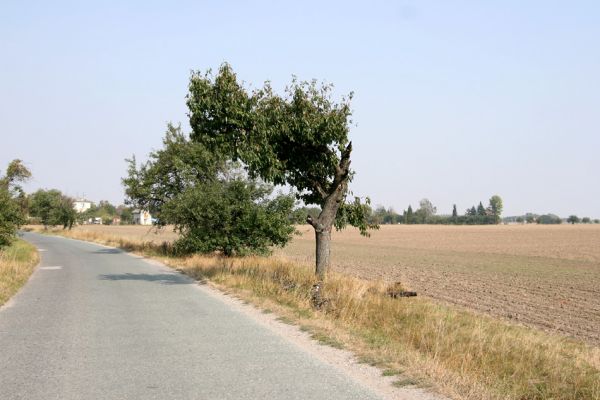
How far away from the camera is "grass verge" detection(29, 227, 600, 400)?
6.32m

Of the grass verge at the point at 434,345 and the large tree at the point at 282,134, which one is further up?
the large tree at the point at 282,134

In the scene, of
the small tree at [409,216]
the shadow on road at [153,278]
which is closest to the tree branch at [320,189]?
the shadow on road at [153,278]

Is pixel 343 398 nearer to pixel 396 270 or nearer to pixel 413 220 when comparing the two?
pixel 396 270

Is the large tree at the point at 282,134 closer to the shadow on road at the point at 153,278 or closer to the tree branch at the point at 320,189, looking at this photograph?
the tree branch at the point at 320,189

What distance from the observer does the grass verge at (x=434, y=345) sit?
6324 mm

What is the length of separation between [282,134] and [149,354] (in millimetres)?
8179

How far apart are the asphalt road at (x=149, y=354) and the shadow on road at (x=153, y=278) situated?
11.5 ft

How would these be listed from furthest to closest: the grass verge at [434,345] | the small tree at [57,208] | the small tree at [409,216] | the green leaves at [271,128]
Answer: the small tree at [409,216] → the small tree at [57,208] → the green leaves at [271,128] → the grass verge at [434,345]

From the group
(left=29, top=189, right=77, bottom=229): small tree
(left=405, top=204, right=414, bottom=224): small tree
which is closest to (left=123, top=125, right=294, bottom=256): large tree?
(left=29, top=189, right=77, bottom=229): small tree

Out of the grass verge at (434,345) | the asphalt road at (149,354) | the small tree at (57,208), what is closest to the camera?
the asphalt road at (149,354)

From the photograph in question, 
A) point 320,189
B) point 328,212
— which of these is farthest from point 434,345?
point 320,189

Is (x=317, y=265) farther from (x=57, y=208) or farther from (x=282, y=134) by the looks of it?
(x=57, y=208)

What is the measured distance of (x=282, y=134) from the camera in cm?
1468

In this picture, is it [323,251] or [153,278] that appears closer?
[323,251]
